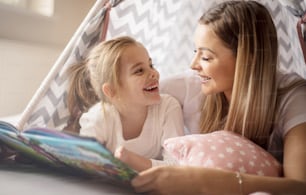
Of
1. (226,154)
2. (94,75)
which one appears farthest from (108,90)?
(226,154)

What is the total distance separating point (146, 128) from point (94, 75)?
86 millimetres

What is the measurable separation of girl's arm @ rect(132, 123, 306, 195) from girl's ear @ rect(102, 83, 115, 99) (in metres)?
0.09

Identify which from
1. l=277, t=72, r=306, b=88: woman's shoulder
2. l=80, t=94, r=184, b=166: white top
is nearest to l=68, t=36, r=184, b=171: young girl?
l=80, t=94, r=184, b=166: white top

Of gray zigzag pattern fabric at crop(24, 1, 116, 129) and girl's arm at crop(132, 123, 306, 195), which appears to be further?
gray zigzag pattern fabric at crop(24, 1, 116, 129)

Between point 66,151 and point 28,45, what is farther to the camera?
point 28,45

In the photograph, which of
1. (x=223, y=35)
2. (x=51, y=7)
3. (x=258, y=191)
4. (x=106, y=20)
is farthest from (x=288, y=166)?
(x=51, y=7)

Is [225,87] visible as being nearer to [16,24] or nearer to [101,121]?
[101,121]

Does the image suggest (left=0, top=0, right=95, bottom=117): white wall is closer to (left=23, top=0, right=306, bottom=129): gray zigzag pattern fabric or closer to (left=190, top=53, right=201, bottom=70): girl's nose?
(left=23, top=0, right=306, bottom=129): gray zigzag pattern fabric

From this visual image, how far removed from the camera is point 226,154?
1.28 ft

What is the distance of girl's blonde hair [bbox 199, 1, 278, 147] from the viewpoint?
40cm

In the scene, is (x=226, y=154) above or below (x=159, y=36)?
below

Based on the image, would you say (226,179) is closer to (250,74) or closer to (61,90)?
(250,74)

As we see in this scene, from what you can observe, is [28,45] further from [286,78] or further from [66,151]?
[286,78]

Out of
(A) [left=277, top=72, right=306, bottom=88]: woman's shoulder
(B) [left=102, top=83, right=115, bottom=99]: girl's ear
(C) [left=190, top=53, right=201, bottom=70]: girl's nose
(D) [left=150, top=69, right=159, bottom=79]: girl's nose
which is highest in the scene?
(C) [left=190, top=53, right=201, bottom=70]: girl's nose
